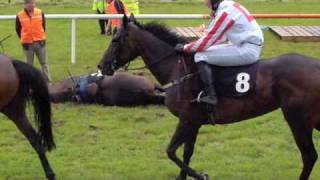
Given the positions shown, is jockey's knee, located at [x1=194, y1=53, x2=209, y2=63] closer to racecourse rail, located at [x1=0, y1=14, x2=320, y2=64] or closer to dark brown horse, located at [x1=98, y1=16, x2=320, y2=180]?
dark brown horse, located at [x1=98, y1=16, x2=320, y2=180]

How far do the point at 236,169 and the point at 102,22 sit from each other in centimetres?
1127

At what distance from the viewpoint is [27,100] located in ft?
22.6

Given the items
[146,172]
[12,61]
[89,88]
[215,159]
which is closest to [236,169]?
[215,159]

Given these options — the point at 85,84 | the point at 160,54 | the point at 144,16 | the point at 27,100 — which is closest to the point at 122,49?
the point at 160,54

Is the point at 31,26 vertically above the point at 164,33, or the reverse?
the point at 164,33

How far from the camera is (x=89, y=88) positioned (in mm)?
10148

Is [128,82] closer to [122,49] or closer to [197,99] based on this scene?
[122,49]

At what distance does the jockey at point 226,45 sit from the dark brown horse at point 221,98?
0.58 feet

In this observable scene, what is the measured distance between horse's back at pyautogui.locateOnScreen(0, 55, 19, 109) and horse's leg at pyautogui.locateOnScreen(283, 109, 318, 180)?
2810 mm

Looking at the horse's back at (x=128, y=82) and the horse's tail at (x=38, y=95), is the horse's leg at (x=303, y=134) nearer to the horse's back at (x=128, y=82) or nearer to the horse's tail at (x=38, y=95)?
the horse's tail at (x=38, y=95)

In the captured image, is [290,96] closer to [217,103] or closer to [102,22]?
[217,103]

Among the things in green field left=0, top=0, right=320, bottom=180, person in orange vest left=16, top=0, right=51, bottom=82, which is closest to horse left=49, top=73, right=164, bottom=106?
green field left=0, top=0, right=320, bottom=180

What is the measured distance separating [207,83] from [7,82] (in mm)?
2084

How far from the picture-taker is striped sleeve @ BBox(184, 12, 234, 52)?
20.6 ft
